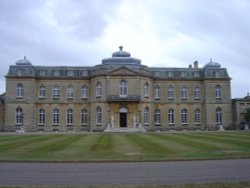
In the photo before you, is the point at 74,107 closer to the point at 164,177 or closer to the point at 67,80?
the point at 67,80

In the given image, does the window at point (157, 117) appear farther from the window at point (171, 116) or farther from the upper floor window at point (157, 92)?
the upper floor window at point (157, 92)

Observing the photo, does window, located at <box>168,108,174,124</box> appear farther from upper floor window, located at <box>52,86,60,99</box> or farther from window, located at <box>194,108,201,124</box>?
upper floor window, located at <box>52,86,60,99</box>

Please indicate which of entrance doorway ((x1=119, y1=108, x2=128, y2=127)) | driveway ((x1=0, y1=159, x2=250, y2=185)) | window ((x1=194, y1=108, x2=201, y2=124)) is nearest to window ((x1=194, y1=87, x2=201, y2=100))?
window ((x1=194, y1=108, x2=201, y2=124))

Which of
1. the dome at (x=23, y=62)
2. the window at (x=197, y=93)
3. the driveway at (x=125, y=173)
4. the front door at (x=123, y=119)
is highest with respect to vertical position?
the dome at (x=23, y=62)

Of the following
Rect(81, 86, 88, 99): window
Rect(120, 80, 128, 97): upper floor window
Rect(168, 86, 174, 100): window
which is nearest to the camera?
Rect(120, 80, 128, 97): upper floor window

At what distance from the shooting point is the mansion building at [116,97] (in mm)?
58750

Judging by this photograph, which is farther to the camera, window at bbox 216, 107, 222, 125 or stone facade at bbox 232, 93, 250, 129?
stone facade at bbox 232, 93, 250, 129

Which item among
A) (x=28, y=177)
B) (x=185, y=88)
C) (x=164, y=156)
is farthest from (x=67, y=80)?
(x=28, y=177)

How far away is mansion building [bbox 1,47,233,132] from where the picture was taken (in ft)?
193

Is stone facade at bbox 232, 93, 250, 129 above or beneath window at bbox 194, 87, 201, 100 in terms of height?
beneath

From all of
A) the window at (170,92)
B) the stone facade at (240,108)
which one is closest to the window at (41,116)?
the window at (170,92)

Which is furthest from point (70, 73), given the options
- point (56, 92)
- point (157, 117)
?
point (157, 117)

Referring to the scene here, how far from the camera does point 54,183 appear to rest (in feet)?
38.6

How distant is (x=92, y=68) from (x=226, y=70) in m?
22.9
